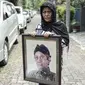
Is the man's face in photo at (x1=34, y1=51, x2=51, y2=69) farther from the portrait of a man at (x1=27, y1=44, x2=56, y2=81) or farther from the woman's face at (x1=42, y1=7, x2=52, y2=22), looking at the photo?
the woman's face at (x1=42, y1=7, x2=52, y2=22)

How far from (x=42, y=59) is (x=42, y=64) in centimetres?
7

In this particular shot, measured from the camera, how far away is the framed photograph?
10.8ft

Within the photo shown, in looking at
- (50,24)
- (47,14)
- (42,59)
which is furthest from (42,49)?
(47,14)

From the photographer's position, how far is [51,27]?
136 inches

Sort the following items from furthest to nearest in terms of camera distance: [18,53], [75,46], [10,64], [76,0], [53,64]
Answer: [76,0]
[75,46]
[18,53]
[10,64]
[53,64]

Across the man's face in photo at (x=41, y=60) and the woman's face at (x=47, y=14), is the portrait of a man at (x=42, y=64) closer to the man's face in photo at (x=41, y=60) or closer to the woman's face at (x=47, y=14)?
the man's face in photo at (x=41, y=60)

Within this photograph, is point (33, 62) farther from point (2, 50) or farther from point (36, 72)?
point (2, 50)

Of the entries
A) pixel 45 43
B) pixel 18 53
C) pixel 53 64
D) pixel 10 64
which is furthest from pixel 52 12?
pixel 18 53

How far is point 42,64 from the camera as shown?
11.1 feet

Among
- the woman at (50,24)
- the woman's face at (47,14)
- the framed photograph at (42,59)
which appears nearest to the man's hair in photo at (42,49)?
the framed photograph at (42,59)

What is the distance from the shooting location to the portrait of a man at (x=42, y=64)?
3.34 meters

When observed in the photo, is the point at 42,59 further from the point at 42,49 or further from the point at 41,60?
the point at 42,49

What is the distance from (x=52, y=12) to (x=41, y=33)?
322mm

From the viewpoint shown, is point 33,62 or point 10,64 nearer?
point 33,62
